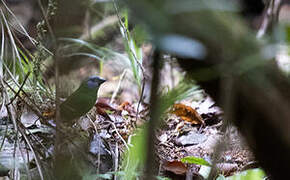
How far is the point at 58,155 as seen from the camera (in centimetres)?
140

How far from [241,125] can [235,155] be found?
3.80ft

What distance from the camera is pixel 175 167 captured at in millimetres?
2096

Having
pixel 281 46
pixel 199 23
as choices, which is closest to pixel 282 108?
pixel 281 46

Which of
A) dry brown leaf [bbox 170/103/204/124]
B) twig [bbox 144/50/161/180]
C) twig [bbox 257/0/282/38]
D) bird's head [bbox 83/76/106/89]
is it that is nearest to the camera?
twig [bbox 144/50/161/180]

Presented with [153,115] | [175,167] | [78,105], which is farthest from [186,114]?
[153,115]

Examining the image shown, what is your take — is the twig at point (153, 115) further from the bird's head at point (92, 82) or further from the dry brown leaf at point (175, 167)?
the bird's head at point (92, 82)

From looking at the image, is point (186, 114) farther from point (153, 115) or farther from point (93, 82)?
point (153, 115)

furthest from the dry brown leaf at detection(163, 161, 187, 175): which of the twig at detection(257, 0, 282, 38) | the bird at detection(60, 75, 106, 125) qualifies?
the twig at detection(257, 0, 282, 38)

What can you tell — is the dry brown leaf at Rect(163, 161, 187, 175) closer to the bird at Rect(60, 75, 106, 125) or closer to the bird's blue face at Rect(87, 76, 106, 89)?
the bird at Rect(60, 75, 106, 125)

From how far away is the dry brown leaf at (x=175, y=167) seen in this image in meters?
2.08

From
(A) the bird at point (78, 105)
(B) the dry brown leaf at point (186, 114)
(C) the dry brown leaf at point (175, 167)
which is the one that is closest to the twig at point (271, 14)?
(B) the dry brown leaf at point (186, 114)

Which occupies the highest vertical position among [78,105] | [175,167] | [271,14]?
[271,14]

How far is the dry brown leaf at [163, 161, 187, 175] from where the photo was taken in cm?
208

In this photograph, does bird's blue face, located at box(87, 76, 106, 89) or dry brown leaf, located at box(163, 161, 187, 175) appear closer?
dry brown leaf, located at box(163, 161, 187, 175)
